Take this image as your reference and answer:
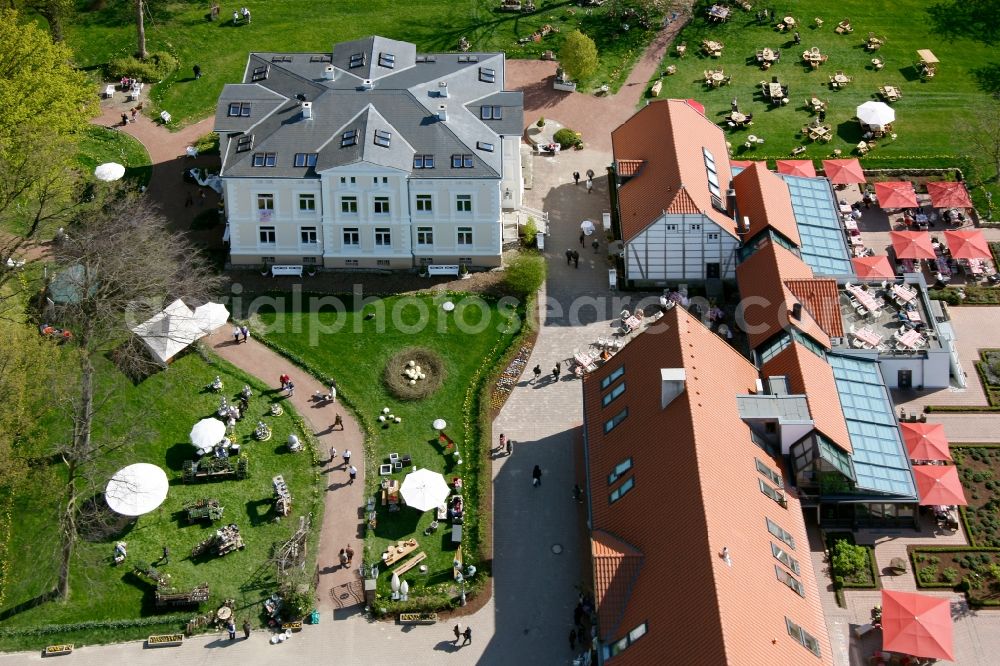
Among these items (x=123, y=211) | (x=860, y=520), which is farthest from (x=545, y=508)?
(x=123, y=211)

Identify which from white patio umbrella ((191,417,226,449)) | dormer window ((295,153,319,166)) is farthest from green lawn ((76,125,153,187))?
white patio umbrella ((191,417,226,449))

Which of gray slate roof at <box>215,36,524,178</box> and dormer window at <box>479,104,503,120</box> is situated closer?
gray slate roof at <box>215,36,524,178</box>

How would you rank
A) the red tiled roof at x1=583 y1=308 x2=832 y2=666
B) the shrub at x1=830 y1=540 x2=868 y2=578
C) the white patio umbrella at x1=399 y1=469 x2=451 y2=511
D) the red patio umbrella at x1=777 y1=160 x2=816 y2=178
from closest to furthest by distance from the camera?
the red tiled roof at x1=583 y1=308 x2=832 y2=666, the shrub at x1=830 y1=540 x2=868 y2=578, the white patio umbrella at x1=399 y1=469 x2=451 y2=511, the red patio umbrella at x1=777 y1=160 x2=816 y2=178

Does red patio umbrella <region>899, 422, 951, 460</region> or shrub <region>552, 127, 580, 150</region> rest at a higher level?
red patio umbrella <region>899, 422, 951, 460</region>

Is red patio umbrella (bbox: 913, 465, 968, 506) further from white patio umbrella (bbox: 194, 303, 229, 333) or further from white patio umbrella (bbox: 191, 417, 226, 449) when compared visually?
white patio umbrella (bbox: 194, 303, 229, 333)

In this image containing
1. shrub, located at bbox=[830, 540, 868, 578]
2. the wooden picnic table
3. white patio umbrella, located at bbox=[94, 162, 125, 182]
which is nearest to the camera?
shrub, located at bbox=[830, 540, 868, 578]

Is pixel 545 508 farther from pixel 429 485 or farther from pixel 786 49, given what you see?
pixel 786 49

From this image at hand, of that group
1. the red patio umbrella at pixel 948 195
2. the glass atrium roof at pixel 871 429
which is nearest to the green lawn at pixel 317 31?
the red patio umbrella at pixel 948 195
